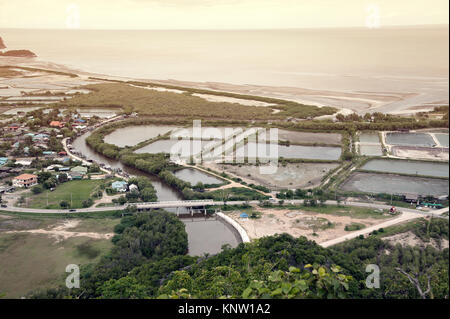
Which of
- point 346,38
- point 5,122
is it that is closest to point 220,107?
point 5,122

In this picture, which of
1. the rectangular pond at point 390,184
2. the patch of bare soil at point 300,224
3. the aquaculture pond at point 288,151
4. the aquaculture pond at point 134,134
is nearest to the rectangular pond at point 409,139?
the rectangular pond at point 390,184

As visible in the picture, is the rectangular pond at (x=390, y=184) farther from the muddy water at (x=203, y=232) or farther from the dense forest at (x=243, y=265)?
the muddy water at (x=203, y=232)

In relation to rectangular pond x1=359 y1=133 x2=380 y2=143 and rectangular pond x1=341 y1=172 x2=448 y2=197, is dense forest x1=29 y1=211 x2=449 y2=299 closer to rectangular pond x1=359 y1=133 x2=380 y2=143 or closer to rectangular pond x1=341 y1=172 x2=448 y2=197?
rectangular pond x1=341 y1=172 x2=448 y2=197

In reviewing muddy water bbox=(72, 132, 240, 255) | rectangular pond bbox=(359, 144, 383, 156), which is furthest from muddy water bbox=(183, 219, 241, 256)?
rectangular pond bbox=(359, 144, 383, 156)

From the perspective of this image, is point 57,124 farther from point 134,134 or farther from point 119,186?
point 119,186

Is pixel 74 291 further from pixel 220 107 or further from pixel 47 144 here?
pixel 220 107

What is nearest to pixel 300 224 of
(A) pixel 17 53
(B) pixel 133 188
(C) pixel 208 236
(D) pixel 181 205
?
(C) pixel 208 236
